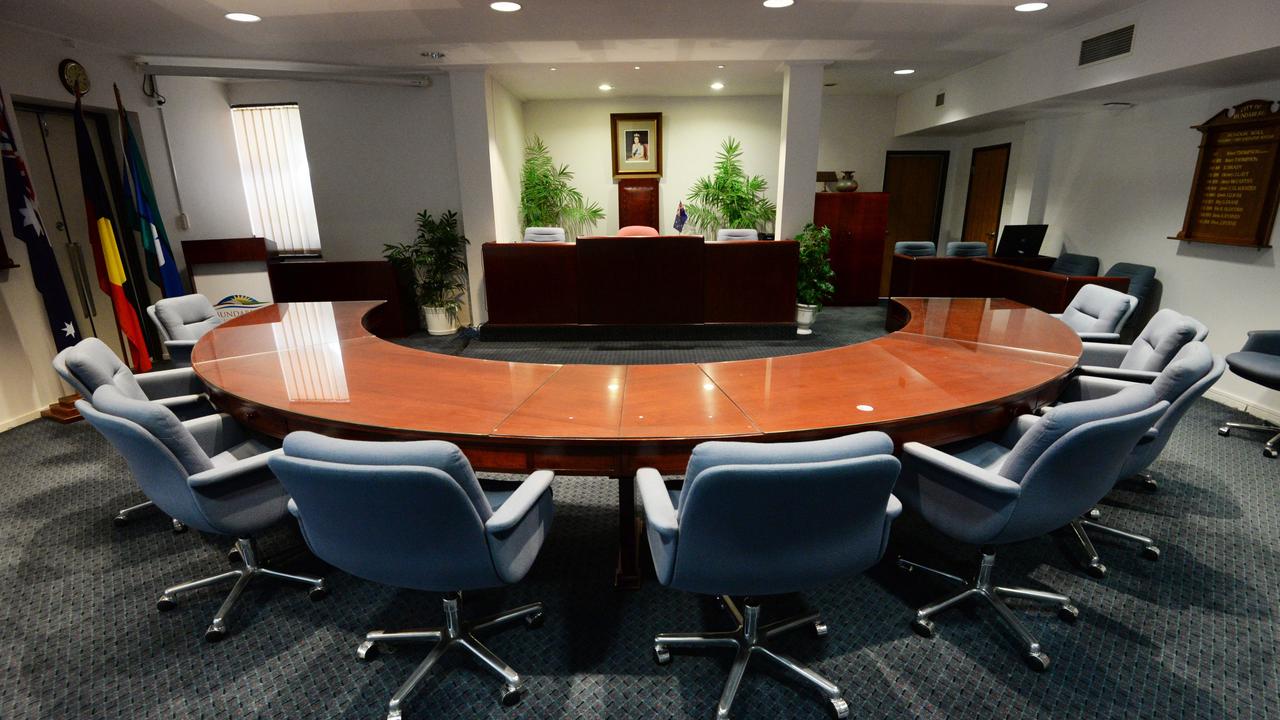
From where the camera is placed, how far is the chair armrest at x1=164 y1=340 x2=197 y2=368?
319 cm

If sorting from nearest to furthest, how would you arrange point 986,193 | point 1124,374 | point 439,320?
point 1124,374 → point 439,320 → point 986,193

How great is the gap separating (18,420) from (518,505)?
15.2 feet

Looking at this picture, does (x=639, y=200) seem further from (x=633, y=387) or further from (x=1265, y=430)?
(x=1265, y=430)

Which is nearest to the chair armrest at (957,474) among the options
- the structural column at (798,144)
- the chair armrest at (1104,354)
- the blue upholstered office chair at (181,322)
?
the chair armrest at (1104,354)

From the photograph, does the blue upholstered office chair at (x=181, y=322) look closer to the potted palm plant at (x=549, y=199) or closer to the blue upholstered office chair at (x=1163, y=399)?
the potted palm plant at (x=549, y=199)

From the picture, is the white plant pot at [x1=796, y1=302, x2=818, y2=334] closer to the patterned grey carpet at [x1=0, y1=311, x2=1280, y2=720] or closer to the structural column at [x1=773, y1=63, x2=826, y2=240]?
the structural column at [x1=773, y1=63, x2=826, y2=240]

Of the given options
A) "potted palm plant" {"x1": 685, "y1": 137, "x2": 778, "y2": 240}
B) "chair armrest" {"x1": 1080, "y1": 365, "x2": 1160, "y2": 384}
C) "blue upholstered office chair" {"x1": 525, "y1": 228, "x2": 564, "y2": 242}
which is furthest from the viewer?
"potted palm plant" {"x1": 685, "y1": 137, "x2": 778, "y2": 240}

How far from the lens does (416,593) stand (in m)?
2.19

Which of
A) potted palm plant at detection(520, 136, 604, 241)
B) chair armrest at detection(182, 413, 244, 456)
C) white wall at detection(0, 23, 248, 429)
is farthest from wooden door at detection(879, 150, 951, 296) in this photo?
white wall at detection(0, 23, 248, 429)

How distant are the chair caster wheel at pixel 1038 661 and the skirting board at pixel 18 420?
5.88 metres

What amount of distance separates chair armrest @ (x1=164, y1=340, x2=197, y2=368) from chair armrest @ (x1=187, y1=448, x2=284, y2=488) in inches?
72.2

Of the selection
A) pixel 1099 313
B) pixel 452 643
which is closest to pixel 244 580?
pixel 452 643

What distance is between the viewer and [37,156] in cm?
426

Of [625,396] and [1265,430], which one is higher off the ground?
[625,396]
